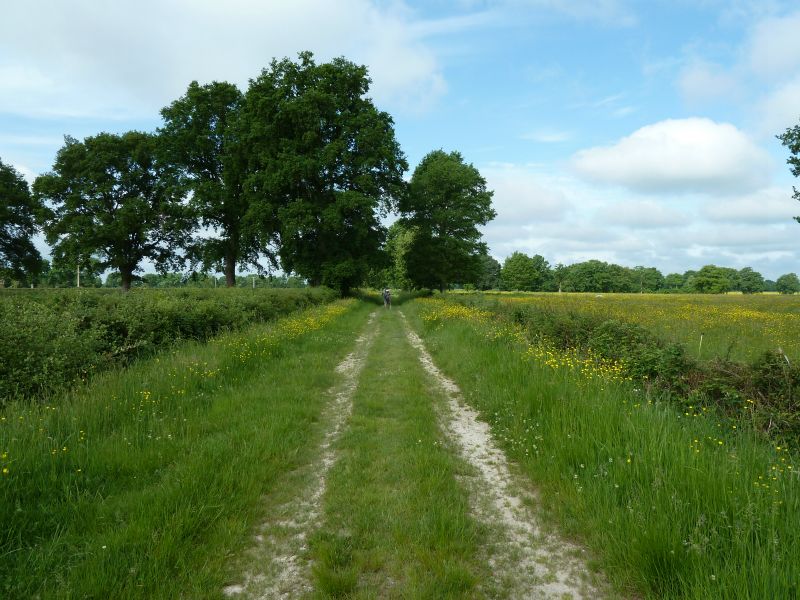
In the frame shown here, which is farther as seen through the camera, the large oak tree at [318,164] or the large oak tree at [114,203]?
the large oak tree at [114,203]

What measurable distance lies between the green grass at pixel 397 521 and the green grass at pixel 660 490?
3.32 feet

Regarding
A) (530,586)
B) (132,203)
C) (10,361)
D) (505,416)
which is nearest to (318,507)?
(530,586)

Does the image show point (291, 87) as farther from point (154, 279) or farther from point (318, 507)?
point (154, 279)

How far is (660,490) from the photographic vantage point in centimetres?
362

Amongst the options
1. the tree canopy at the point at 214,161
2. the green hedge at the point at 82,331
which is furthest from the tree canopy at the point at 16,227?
the green hedge at the point at 82,331

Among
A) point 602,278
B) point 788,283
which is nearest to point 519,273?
point 602,278

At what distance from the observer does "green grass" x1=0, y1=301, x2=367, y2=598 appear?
3057mm

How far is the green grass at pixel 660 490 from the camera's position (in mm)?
2756

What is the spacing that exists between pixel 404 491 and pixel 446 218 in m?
40.0

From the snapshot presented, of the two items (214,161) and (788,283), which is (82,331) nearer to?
(214,161)

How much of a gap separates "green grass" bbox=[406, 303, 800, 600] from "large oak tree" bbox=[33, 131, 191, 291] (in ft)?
129

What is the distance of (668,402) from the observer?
567cm

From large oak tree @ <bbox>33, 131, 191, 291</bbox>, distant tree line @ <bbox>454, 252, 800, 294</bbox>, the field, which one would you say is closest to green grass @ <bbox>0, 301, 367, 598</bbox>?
the field

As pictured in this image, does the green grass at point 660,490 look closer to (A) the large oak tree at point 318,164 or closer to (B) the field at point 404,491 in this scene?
(B) the field at point 404,491
